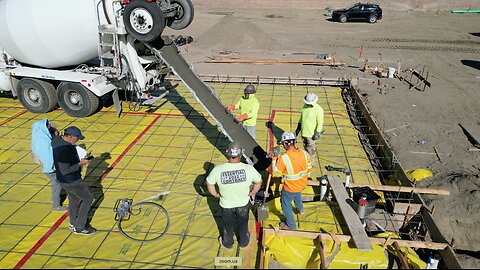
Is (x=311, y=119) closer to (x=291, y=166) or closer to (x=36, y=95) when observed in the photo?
(x=291, y=166)

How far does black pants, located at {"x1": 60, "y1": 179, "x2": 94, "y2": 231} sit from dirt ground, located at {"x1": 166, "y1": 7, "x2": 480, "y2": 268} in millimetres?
6936

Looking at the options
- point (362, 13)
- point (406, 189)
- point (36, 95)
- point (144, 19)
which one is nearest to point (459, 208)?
point (406, 189)

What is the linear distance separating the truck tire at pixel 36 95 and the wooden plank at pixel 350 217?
28.3 ft

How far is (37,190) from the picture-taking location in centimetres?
736

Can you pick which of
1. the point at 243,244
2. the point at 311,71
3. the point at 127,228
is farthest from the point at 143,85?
the point at 311,71

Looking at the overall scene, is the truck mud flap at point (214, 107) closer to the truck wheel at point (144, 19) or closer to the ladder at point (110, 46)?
the truck wheel at point (144, 19)

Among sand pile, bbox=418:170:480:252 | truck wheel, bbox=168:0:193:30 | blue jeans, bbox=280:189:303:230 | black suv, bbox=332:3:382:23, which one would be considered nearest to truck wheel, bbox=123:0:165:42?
truck wheel, bbox=168:0:193:30

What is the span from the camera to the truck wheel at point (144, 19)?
8.23m

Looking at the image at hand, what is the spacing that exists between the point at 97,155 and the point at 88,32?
3486 millimetres

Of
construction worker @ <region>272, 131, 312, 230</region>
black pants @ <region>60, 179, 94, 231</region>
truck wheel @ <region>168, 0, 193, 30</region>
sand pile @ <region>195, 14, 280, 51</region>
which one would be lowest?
sand pile @ <region>195, 14, 280, 51</region>

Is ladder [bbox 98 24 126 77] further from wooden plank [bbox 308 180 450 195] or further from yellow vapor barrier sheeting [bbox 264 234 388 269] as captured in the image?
yellow vapor barrier sheeting [bbox 264 234 388 269]

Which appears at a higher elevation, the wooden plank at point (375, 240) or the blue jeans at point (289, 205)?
the blue jeans at point (289, 205)

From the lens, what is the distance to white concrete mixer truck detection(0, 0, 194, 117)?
9336mm

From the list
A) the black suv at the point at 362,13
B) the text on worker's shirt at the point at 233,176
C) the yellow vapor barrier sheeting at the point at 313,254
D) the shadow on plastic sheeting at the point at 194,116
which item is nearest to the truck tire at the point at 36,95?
the shadow on plastic sheeting at the point at 194,116
